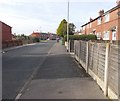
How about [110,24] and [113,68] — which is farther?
[110,24]

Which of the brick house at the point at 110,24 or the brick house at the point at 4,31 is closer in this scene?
the brick house at the point at 110,24

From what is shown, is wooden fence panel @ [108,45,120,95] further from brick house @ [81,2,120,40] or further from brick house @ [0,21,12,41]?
brick house @ [0,21,12,41]

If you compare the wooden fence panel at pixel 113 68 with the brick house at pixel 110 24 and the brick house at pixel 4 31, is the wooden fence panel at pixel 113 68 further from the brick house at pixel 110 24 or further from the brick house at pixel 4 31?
the brick house at pixel 4 31

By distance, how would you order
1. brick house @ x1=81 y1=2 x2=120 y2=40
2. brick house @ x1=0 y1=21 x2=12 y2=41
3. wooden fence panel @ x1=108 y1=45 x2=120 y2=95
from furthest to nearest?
brick house @ x1=0 y1=21 x2=12 y2=41 → brick house @ x1=81 y1=2 x2=120 y2=40 → wooden fence panel @ x1=108 y1=45 x2=120 y2=95

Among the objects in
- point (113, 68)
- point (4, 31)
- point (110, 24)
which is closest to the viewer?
point (113, 68)

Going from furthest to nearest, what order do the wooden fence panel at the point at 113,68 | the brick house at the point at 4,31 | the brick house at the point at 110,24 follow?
the brick house at the point at 4,31 < the brick house at the point at 110,24 < the wooden fence panel at the point at 113,68

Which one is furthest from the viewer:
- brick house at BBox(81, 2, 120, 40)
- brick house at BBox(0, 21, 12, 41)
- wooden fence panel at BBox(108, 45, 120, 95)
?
brick house at BBox(0, 21, 12, 41)

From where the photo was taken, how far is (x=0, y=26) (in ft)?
166

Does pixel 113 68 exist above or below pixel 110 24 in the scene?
below

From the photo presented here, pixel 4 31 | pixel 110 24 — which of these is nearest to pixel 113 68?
pixel 110 24

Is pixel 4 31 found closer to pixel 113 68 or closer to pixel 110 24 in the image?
pixel 110 24

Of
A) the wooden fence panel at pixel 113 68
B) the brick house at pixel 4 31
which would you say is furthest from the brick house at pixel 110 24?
→ the wooden fence panel at pixel 113 68

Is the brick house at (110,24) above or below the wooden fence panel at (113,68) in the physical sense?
above

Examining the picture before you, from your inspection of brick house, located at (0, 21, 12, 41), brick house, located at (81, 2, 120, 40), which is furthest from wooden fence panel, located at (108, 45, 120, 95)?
brick house, located at (0, 21, 12, 41)
